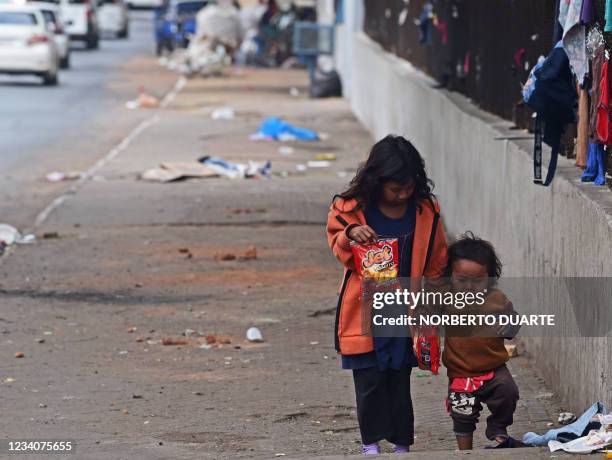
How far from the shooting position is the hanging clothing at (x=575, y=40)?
7.34 m

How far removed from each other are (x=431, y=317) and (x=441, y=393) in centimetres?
188

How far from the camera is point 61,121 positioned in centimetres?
A: 2567

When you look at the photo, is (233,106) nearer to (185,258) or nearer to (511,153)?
(185,258)

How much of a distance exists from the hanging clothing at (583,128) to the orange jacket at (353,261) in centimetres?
195

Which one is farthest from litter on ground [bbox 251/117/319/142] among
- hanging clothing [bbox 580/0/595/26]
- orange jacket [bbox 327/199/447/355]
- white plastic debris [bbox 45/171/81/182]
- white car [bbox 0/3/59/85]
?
orange jacket [bbox 327/199/447/355]

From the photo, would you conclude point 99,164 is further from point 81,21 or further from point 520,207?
point 81,21

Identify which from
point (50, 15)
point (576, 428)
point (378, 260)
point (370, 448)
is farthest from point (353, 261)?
point (50, 15)

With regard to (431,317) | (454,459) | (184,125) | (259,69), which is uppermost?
(431,317)

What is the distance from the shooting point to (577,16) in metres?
7.33

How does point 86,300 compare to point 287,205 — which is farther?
point 287,205

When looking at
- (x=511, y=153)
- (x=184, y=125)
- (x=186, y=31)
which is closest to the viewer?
(x=511, y=153)

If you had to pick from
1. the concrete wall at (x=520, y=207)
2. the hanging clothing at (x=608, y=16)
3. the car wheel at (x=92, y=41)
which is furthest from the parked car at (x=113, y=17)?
the hanging clothing at (x=608, y=16)

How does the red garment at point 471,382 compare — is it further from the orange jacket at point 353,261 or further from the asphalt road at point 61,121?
the asphalt road at point 61,121

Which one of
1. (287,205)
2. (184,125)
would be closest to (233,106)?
(184,125)
